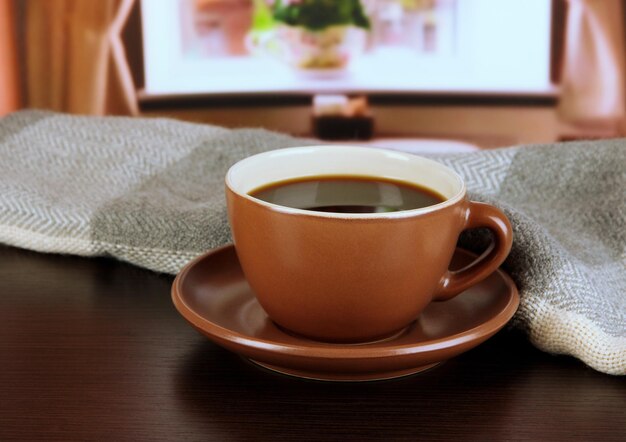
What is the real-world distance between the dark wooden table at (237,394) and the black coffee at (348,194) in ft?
0.26

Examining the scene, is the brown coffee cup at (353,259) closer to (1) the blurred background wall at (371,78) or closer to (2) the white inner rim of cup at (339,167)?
(2) the white inner rim of cup at (339,167)

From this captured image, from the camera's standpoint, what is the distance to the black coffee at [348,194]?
39cm

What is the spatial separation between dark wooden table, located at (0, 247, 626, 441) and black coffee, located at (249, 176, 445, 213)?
0.08m

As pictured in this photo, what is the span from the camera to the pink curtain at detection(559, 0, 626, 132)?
1.50 metres

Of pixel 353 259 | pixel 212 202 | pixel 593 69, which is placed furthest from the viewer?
pixel 593 69

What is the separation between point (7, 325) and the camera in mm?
409

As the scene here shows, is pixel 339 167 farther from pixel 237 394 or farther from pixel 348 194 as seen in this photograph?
pixel 237 394

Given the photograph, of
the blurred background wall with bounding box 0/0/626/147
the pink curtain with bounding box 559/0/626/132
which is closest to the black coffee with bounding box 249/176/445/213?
the blurred background wall with bounding box 0/0/626/147

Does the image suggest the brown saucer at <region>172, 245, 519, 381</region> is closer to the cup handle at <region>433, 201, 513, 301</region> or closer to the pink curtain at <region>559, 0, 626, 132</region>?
the cup handle at <region>433, 201, 513, 301</region>

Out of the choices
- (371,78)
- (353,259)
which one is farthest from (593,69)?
(353,259)

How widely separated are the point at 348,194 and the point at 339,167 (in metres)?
0.02

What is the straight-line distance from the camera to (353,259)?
1.08ft

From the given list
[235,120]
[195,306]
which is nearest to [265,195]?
[195,306]

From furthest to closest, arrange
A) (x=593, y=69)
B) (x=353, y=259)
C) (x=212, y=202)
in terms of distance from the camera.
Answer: (x=593, y=69) → (x=212, y=202) → (x=353, y=259)
